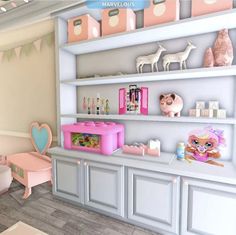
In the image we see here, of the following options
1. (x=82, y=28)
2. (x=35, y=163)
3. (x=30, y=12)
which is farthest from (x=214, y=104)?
(x=30, y=12)

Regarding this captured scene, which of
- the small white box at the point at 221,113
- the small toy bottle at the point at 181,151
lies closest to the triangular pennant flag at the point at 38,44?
the small toy bottle at the point at 181,151

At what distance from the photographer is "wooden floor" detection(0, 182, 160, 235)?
1.66 metres

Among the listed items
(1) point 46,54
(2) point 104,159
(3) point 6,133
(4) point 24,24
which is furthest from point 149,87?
(3) point 6,133

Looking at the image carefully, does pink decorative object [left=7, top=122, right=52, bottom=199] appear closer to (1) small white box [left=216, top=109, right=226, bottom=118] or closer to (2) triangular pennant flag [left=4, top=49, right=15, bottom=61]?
(2) triangular pennant flag [left=4, top=49, right=15, bottom=61]

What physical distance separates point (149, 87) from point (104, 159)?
892 millimetres

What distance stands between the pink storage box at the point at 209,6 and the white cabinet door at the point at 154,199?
52.9 inches

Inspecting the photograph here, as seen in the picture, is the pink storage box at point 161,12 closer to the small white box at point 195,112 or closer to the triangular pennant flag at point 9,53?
the small white box at point 195,112

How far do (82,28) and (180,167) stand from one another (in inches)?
66.4

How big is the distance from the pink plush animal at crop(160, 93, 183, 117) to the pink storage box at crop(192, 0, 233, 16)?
70 cm

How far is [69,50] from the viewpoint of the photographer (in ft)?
7.20

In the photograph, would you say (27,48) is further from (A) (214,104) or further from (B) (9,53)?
(A) (214,104)

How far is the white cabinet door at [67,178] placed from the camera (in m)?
1.94

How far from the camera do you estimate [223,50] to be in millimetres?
1488

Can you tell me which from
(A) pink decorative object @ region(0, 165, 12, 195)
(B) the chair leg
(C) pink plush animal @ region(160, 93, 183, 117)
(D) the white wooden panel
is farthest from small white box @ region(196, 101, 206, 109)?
(A) pink decorative object @ region(0, 165, 12, 195)
